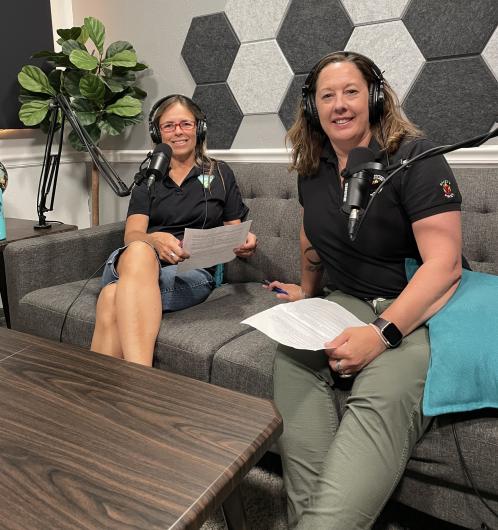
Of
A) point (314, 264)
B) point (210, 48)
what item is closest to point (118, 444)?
point (314, 264)

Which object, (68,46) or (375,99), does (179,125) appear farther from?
(68,46)

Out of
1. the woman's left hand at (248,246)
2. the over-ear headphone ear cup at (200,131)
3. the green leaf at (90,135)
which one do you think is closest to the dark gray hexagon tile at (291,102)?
the over-ear headphone ear cup at (200,131)

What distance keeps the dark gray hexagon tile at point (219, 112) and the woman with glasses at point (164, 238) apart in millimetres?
347

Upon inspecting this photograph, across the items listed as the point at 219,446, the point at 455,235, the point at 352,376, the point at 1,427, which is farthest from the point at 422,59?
the point at 1,427

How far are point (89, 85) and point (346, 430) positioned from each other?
6.18 ft

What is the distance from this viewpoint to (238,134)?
2.16 meters

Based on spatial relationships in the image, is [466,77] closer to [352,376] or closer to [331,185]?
[331,185]

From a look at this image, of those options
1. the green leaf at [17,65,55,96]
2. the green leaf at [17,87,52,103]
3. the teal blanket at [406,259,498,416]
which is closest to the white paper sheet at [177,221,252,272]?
the teal blanket at [406,259,498,416]

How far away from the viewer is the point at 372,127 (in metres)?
1.27

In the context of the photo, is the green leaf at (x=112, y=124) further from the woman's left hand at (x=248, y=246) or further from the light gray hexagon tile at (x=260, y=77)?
the woman's left hand at (x=248, y=246)

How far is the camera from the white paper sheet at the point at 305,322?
101cm

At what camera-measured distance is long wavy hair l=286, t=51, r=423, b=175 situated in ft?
3.99

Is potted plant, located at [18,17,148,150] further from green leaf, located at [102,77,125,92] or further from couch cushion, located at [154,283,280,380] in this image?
couch cushion, located at [154,283,280,380]

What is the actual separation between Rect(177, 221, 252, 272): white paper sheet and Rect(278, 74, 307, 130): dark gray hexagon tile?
0.72 m
